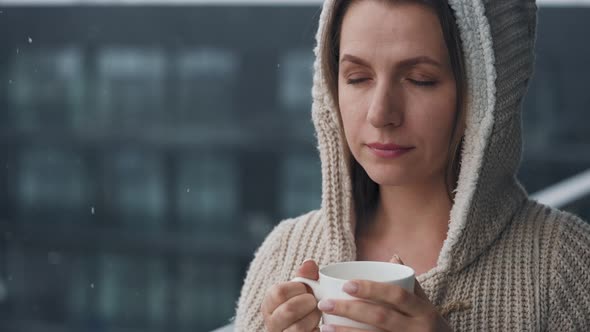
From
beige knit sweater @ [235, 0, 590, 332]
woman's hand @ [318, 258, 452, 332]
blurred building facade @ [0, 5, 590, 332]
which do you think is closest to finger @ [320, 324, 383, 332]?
woman's hand @ [318, 258, 452, 332]

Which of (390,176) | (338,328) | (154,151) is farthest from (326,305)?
(154,151)

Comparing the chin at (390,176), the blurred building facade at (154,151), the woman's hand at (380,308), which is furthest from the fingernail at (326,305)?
the blurred building facade at (154,151)

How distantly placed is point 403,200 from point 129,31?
17.5m

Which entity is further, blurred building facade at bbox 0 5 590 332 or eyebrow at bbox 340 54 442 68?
blurred building facade at bbox 0 5 590 332

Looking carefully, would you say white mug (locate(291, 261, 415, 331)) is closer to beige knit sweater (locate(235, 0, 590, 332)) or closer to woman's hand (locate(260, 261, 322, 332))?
woman's hand (locate(260, 261, 322, 332))

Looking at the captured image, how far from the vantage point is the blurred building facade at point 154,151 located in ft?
55.1

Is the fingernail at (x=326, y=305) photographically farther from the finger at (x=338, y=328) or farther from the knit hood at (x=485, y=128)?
the knit hood at (x=485, y=128)

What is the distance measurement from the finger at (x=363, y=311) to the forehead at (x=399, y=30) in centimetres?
29

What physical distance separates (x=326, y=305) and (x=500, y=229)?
33 centimetres

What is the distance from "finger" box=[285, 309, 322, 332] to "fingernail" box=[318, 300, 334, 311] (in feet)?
0.12

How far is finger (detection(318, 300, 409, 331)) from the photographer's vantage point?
62 cm

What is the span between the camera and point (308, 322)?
26.5 inches

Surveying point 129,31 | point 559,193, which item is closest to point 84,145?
point 129,31

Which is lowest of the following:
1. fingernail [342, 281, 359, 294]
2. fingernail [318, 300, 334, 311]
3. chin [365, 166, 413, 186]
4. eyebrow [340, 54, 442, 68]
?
fingernail [318, 300, 334, 311]
